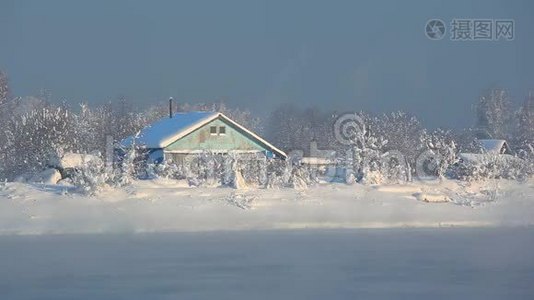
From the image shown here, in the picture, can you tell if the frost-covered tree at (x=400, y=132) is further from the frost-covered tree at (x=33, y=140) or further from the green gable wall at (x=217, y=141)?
the frost-covered tree at (x=33, y=140)

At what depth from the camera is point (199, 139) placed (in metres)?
44.2

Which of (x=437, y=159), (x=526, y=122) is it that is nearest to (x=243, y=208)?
(x=437, y=159)

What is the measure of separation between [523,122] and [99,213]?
55428 mm

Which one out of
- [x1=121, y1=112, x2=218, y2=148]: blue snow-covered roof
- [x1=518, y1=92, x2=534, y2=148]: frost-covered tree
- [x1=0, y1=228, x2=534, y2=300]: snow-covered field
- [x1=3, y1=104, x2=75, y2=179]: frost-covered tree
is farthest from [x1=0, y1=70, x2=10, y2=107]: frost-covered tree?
[x1=518, y1=92, x2=534, y2=148]: frost-covered tree

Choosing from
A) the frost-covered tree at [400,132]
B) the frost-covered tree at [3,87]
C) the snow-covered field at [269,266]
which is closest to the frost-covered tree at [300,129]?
the frost-covered tree at [400,132]

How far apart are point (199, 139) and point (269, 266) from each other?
25695mm

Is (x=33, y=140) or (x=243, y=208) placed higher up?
(x=33, y=140)

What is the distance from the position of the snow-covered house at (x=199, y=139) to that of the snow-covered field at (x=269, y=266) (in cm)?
1642

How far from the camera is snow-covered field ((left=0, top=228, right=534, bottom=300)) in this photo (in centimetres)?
1562

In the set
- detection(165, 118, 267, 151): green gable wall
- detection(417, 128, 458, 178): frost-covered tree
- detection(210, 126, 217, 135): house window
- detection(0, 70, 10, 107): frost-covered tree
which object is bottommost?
detection(417, 128, 458, 178): frost-covered tree

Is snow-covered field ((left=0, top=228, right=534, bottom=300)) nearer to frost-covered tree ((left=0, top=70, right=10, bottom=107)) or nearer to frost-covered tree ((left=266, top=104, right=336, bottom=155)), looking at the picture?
frost-covered tree ((left=0, top=70, right=10, bottom=107))

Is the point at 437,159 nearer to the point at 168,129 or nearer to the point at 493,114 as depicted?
the point at 168,129

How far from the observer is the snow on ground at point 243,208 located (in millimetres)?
28172

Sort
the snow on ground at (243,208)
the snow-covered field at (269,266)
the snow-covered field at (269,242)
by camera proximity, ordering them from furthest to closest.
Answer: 1. the snow on ground at (243,208)
2. the snow-covered field at (269,242)
3. the snow-covered field at (269,266)
